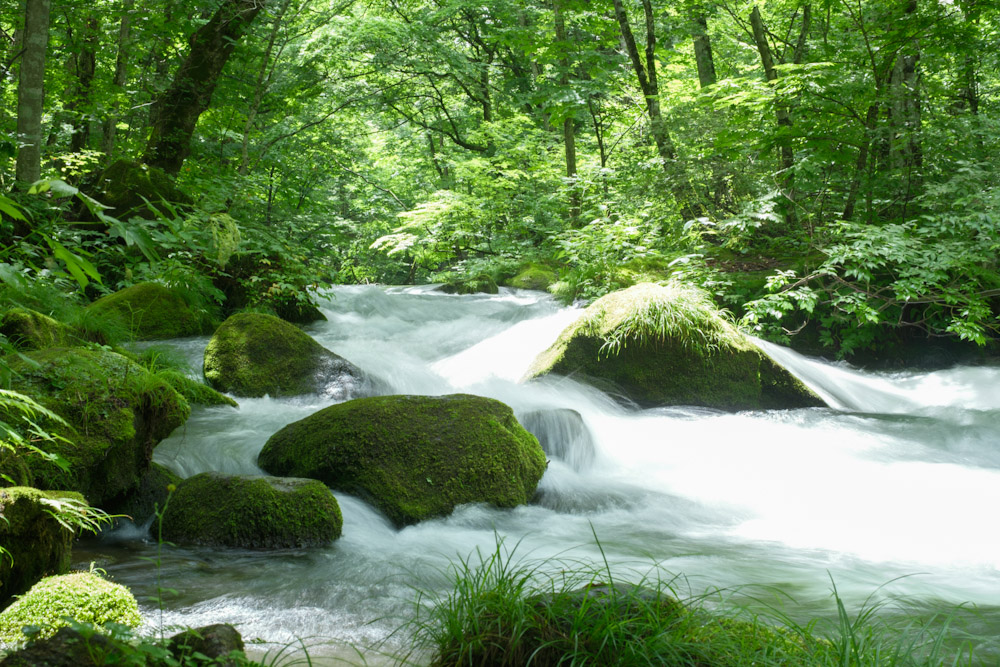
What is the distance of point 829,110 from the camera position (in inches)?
338

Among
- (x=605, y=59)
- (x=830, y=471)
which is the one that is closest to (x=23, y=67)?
(x=830, y=471)

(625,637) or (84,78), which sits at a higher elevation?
(84,78)

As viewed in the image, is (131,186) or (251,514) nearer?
(251,514)

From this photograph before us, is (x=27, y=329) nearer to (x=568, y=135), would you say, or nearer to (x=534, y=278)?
(x=534, y=278)

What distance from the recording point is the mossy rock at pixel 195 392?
16.9 ft

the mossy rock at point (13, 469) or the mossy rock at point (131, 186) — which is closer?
the mossy rock at point (13, 469)

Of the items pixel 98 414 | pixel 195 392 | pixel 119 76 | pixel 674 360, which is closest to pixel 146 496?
pixel 98 414

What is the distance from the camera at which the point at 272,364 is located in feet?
20.9

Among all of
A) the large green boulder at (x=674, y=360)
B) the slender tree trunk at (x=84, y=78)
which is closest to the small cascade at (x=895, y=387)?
the large green boulder at (x=674, y=360)

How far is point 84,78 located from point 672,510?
12773 millimetres

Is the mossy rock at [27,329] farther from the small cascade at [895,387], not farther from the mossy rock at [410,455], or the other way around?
the small cascade at [895,387]

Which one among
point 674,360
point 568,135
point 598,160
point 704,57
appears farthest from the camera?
point 598,160

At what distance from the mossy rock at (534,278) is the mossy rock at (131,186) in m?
7.20

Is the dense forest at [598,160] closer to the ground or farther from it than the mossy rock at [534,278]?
farther from it
